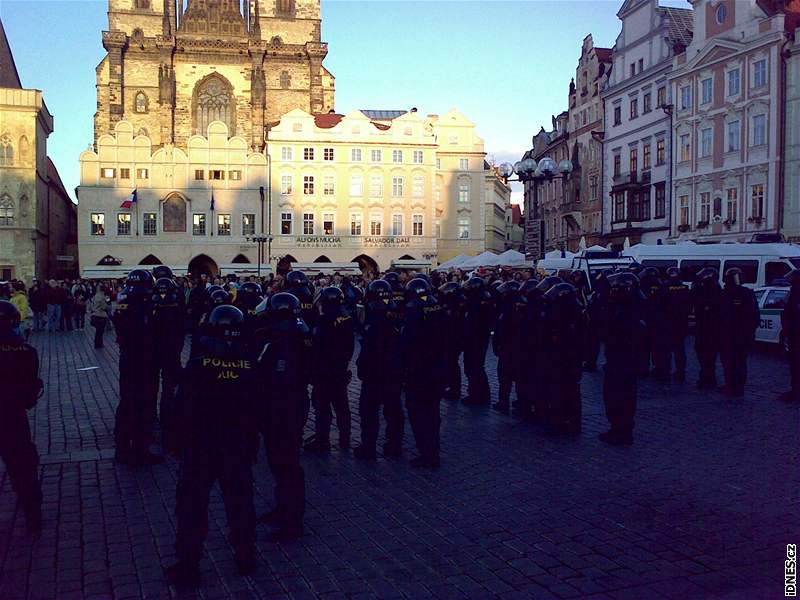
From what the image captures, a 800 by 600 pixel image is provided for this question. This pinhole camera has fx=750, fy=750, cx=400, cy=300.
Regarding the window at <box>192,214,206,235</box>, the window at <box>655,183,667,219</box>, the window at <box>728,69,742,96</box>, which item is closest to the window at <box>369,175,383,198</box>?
the window at <box>192,214,206,235</box>

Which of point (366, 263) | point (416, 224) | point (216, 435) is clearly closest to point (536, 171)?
point (216, 435)

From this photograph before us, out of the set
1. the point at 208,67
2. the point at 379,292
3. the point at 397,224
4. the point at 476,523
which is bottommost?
the point at 476,523

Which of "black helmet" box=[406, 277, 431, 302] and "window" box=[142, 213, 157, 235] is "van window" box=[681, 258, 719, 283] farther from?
"window" box=[142, 213, 157, 235]

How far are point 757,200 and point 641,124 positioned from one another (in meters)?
11.7

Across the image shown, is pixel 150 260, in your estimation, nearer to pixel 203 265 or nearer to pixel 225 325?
pixel 203 265

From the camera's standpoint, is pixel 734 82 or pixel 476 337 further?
pixel 734 82

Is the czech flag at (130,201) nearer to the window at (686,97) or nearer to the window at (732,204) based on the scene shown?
the window at (686,97)

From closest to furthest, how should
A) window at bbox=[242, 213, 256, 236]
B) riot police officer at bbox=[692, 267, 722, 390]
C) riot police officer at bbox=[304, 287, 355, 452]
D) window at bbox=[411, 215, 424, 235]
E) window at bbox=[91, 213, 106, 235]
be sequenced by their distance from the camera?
riot police officer at bbox=[304, 287, 355, 452] → riot police officer at bbox=[692, 267, 722, 390] → window at bbox=[91, 213, 106, 235] → window at bbox=[242, 213, 256, 236] → window at bbox=[411, 215, 424, 235]

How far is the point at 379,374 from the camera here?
321 inches

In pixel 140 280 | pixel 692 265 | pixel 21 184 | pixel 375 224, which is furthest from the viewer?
pixel 375 224

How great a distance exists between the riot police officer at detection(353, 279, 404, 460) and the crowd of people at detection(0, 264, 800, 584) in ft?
0.05

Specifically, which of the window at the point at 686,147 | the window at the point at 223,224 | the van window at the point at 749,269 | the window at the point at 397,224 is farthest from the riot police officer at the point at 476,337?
the window at the point at 397,224

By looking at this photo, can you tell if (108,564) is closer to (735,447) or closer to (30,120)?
(735,447)

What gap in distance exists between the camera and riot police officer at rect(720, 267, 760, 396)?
12242 mm
